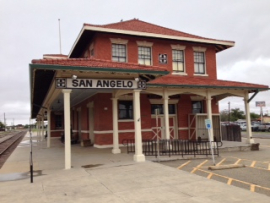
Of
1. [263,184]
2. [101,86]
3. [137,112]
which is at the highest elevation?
[101,86]

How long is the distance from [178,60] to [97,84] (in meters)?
10.6

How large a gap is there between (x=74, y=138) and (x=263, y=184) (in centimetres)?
1915

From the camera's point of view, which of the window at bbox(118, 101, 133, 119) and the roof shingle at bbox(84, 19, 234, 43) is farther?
the roof shingle at bbox(84, 19, 234, 43)

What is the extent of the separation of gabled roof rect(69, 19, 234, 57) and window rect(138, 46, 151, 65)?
103 cm

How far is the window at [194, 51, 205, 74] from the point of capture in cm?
2103

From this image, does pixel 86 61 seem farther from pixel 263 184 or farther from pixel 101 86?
pixel 263 184

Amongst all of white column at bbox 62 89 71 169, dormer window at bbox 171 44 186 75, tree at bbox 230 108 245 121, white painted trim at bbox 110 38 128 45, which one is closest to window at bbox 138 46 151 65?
Result: white painted trim at bbox 110 38 128 45

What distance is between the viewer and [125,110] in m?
18.4

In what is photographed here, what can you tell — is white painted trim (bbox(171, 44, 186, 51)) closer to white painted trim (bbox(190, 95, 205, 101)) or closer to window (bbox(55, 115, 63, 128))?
white painted trim (bbox(190, 95, 205, 101))

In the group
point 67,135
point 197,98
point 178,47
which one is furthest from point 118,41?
point 67,135

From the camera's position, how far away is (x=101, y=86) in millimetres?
11352

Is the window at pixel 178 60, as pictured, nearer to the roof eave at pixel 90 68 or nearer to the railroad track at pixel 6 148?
the roof eave at pixel 90 68

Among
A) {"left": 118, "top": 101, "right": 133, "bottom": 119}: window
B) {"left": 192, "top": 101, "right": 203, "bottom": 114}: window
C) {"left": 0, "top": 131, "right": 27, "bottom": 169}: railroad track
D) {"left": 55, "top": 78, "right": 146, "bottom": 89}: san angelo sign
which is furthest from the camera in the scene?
{"left": 192, "top": 101, "right": 203, "bottom": 114}: window

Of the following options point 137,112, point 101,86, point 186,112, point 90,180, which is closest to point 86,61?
point 101,86
